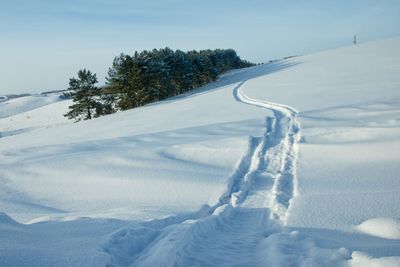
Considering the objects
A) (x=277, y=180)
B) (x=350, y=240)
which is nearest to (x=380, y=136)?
(x=277, y=180)

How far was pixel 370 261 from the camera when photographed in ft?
11.4

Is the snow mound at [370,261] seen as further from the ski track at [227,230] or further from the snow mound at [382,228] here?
the snow mound at [382,228]

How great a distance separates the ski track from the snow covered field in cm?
2

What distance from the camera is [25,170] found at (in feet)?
30.7

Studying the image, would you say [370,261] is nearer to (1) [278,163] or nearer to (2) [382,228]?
(2) [382,228]

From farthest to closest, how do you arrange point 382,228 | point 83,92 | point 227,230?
point 83,92, point 227,230, point 382,228

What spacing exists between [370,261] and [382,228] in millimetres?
1260

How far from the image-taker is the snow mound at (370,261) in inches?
127

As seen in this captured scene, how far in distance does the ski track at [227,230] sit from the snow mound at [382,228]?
3.71ft

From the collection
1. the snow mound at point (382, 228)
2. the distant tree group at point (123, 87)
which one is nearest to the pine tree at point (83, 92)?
the distant tree group at point (123, 87)

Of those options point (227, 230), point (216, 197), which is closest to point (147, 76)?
point (216, 197)

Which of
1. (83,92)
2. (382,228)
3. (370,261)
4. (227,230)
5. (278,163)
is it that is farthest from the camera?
(83,92)

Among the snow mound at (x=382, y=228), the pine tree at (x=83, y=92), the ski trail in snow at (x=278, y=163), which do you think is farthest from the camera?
the pine tree at (x=83, y=92)

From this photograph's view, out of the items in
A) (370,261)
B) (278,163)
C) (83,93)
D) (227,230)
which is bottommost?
(227,230)
